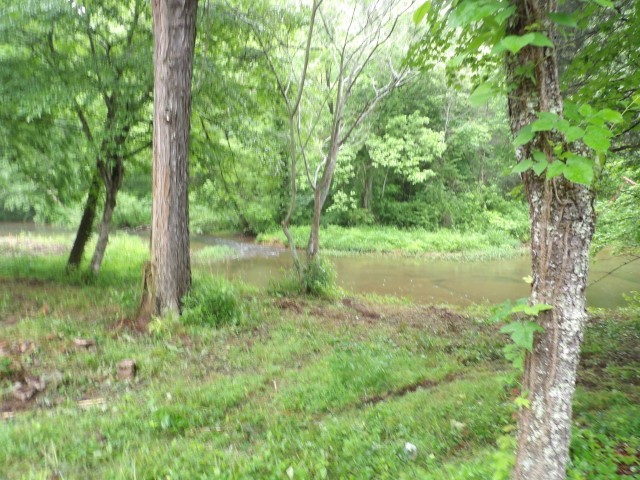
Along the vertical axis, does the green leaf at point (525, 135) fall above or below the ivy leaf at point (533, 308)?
above

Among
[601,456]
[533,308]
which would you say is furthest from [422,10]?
[601,456]

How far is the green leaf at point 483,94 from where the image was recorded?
1.84 metres

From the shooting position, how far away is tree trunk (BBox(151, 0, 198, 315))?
6434 millimetres

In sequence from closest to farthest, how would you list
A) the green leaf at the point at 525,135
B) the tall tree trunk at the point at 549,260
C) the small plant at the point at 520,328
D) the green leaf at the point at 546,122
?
the green leaf at the point at 546,122, the green leaf at the point at 525,135, the small plant at the point at 520,328, the tall tree trunk at the point at 549,260

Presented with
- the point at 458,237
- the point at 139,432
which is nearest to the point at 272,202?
the point at 458,237

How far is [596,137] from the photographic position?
159cm

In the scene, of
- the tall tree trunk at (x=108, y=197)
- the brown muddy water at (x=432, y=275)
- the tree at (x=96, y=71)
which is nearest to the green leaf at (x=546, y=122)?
the tree at (x=96, y=71)

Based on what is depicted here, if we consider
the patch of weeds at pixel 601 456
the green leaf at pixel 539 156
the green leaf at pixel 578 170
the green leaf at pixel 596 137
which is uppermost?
the green leaf at pixel 596 137

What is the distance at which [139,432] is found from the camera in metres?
3.65

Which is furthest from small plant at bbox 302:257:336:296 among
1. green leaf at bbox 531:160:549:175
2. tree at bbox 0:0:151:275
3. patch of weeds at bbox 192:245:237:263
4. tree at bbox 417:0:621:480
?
patch of weeds at bbox 192:245:237:263

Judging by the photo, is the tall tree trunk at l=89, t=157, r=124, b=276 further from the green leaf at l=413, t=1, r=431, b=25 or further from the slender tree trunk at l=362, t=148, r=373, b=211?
the slender tree trunk at l=362, t=148, r=373, b=211

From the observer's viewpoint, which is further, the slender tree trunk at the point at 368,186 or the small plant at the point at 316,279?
the slender tree trunk at the point at 368,186

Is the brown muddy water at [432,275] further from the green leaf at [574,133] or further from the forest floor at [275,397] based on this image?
the green leaf at [574,133]

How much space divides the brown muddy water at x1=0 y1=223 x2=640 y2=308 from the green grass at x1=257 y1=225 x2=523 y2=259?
169 cm
